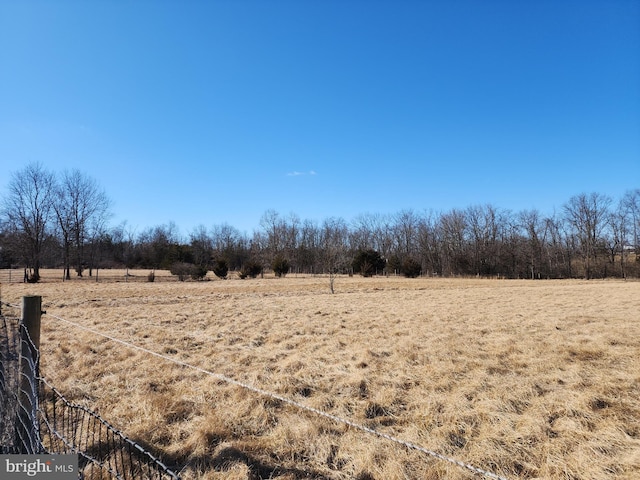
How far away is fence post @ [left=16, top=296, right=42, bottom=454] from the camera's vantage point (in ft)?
9.32

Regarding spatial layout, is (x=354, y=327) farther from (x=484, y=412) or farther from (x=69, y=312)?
(x=69, y=312)

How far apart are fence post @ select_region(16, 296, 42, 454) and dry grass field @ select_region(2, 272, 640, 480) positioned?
2.41 ft

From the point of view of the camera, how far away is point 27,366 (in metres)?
3.20

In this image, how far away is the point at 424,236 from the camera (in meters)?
56.7

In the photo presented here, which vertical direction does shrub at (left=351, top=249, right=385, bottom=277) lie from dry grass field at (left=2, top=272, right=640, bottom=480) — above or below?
above

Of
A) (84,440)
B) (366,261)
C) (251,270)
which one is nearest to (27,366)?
(84,440)

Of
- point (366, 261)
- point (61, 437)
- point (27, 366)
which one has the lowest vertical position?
point (61, 437)

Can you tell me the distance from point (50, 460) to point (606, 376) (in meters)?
6.28

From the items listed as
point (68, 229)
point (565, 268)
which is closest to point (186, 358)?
point (68, 229)
